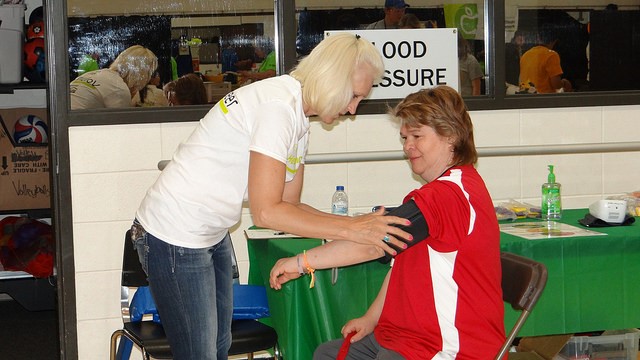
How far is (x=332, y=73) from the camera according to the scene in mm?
2107

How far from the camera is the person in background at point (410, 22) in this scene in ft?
12.6

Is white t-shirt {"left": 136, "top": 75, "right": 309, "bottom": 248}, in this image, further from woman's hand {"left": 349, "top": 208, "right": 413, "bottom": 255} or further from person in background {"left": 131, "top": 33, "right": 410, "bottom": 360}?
woman's hand {"left": 349, "top": 208, "right": 413, "bottom": 255}

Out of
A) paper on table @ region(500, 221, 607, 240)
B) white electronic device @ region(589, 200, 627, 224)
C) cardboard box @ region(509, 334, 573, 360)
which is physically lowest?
cardboard box @ region(509, 334, 573, 360)

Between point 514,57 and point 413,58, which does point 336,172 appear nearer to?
point 413,58

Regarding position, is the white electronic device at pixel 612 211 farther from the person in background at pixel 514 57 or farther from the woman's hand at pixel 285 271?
the woman's hand at pixel 285 271

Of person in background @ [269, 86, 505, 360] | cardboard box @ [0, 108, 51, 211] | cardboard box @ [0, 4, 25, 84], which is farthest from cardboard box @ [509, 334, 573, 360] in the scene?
cardboard box @ [0, 4, 25, 84]

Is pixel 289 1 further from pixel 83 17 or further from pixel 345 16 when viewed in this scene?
pixel 83 17

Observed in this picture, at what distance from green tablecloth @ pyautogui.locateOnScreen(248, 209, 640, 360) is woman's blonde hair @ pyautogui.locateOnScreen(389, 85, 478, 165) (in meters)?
0.85

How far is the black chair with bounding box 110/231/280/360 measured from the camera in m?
2.93

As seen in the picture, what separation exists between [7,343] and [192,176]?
9.62ft

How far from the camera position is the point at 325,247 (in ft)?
7.27

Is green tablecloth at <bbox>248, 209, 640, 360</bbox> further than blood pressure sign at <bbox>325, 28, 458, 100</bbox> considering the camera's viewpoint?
No

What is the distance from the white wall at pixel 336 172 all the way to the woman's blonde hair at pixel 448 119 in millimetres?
1573

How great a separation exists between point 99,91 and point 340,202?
1.09m
